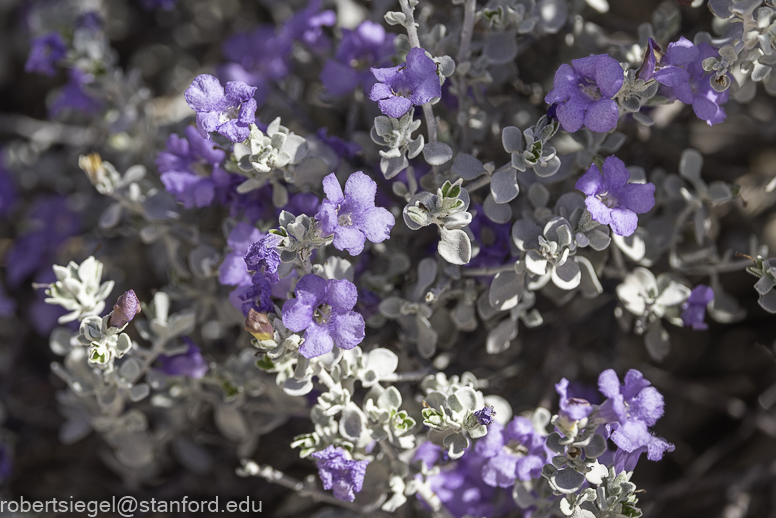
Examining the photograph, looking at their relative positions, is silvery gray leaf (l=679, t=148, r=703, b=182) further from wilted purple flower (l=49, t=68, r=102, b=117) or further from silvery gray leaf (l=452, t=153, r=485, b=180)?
wilted purple flower (l=49, t=68, r=102, b=117)

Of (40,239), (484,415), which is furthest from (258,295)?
(40,239)

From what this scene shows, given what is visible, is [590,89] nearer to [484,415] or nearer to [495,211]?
[495,211]

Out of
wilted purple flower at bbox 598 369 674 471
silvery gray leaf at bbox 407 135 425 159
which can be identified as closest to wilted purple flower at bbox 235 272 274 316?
silvery gray leaf at bbox 407 135 425 159

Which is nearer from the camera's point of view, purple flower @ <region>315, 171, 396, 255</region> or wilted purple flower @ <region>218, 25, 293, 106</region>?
purple flower @ <region>315, 171, 396, 255</region>

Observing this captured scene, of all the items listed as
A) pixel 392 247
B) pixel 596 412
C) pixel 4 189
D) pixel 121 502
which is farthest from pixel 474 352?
pixel 4 189

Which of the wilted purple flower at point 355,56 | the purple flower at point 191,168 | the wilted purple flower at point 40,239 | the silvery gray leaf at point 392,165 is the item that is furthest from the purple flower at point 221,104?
the wilted purple flower at point 40,239

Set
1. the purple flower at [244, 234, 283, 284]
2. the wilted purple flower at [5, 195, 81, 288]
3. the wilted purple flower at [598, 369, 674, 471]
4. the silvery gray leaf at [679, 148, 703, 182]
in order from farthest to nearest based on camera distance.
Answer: the wilted purple flower at [5, 195, 81, 288] < the silvery gray leaf at [679, 148, 703, 182] < the wilted purple flower at [598, 369, 674, 471] < the purple flower at [244, 234, 283, 284]

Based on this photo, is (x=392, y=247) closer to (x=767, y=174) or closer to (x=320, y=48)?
(x=320, y=48)
